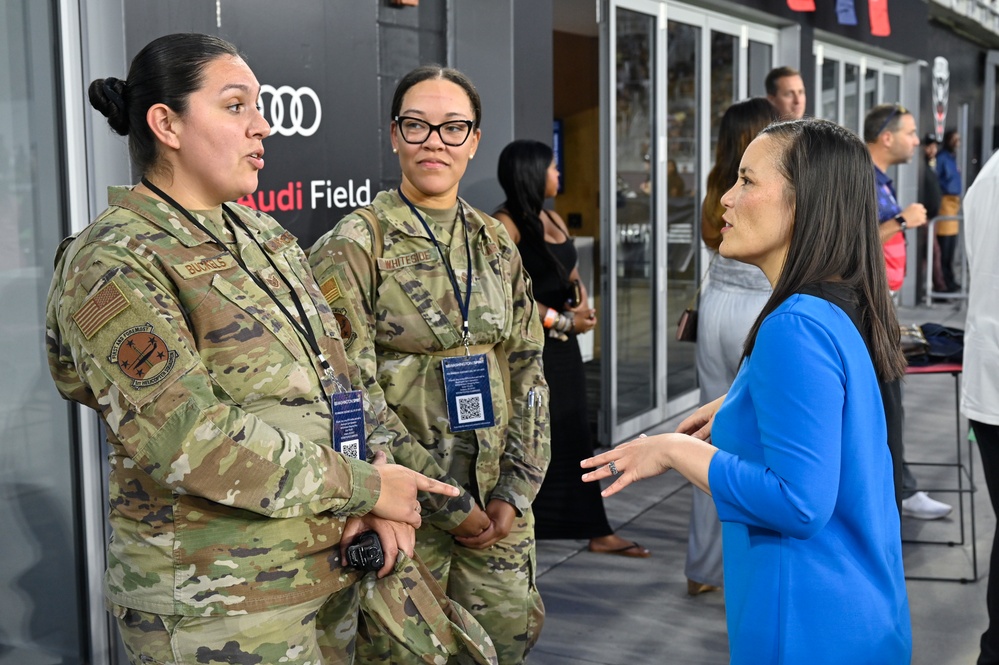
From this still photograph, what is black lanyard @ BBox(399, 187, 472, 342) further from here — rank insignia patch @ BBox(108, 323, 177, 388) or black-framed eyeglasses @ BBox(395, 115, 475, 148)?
rank insignia patch @ BBox(108, 323, 177, 388)

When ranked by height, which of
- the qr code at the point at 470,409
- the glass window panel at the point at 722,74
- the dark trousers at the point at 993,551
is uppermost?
the glass window panel at the point at 722,74

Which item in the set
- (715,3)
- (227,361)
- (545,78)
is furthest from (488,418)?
(715,3)

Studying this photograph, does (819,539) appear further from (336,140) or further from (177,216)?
(336,140)

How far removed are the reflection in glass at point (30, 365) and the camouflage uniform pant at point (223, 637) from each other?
3.68 ft

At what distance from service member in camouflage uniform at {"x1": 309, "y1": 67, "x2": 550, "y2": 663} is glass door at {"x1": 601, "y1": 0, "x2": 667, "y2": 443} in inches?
133

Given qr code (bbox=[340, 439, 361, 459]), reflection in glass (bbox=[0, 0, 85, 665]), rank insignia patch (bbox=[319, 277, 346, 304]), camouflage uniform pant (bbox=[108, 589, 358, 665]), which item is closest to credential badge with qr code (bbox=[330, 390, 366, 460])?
qr code (bbox=[340, 439, 361, 459])

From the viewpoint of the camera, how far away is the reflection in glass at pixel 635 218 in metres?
6.01

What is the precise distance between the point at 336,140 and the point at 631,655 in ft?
6.36

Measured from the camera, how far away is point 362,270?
2.32m

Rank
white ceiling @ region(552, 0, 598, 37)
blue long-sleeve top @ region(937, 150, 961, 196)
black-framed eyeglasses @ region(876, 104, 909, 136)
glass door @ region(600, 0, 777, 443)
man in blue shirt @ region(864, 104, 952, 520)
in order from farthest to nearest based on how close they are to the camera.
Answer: blue long-sleeve top @ region(937, 150, 961, 196), glass door @ region(600, 0, 777, 443), white ceiling @ region(552, 0, 598, 37), black-framed eyeglasses @ region(876, 104, 909, 136), man in blue shirt @ region(864, 104, 952, 520)

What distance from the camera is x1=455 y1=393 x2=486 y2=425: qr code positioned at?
238 centimetres

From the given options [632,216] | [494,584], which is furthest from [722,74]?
[494,584]

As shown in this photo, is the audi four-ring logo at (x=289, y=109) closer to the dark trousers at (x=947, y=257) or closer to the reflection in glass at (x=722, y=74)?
the reflection in glass at (x=722, y=74)

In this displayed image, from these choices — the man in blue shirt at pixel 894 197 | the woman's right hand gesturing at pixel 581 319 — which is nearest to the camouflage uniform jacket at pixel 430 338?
the woman's right hand gesturing at pixel 581 319
